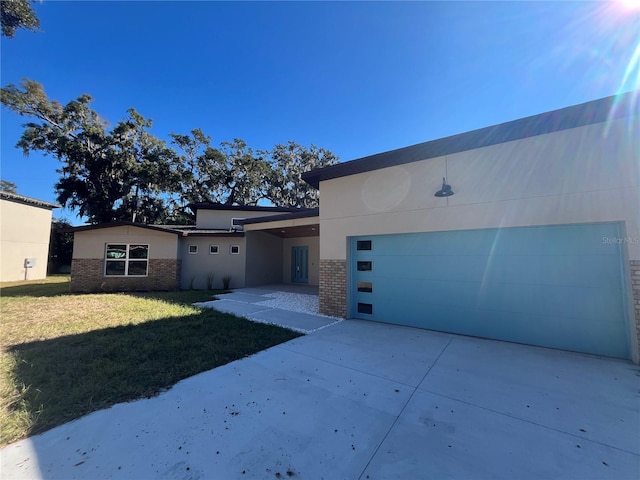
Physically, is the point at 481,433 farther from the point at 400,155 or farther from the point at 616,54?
the point at 616,54

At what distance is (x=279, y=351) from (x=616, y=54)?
8548 mm

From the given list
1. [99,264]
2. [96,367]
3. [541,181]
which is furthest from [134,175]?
[541,181]

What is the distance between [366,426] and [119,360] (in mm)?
4072

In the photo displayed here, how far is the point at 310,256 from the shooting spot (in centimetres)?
1560

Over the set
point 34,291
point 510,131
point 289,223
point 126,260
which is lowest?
point 34,291

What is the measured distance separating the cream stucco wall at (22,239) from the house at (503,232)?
21.4 meters

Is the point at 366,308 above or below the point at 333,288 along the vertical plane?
below

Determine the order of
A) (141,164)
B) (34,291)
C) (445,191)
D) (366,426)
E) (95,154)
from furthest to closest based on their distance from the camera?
(141,164) → (95,154) → (34,291) → (445,191) → (366,426)

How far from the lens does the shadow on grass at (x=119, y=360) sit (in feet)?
10.1

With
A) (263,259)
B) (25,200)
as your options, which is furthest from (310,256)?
(25,200)

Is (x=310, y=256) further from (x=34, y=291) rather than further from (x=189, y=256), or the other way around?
(x=34, y=291)

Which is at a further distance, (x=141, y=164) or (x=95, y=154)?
(x=141, y=164)

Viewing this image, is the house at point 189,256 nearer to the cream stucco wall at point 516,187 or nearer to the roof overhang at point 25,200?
the cream stucco wall at point 516,187

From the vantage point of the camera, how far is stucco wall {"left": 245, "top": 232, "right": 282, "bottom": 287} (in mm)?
14180
